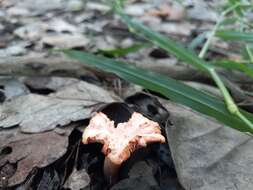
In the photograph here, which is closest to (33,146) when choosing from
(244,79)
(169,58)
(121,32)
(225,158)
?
(225,158)

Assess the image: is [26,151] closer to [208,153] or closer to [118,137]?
[118,137]

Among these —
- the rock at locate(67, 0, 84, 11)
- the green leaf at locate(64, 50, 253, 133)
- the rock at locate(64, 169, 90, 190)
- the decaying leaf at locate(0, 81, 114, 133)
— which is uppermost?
the green leaf at locate(64, 50, 253, 133)

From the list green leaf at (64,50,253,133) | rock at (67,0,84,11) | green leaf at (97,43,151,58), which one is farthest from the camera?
rock at (67,0,84,11)

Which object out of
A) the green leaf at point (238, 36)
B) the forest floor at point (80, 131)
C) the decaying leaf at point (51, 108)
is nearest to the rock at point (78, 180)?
the forest floor at point (80, 131)

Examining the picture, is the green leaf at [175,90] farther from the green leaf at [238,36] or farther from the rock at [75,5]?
the rock at [75,5]

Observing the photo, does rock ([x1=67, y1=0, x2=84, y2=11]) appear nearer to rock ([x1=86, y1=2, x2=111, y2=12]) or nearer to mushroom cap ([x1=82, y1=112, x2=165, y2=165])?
rock ([x1=86, y1=2, x2=111, y2=12])

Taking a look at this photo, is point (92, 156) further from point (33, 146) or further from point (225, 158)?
point (225, 158)

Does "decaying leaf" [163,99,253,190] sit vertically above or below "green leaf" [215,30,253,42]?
below

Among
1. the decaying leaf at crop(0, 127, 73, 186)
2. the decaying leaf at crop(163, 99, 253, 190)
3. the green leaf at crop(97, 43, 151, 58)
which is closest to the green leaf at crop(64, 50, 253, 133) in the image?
the decaying leaf at crop(163, 99, 253, 190)
